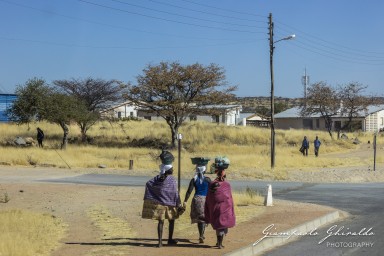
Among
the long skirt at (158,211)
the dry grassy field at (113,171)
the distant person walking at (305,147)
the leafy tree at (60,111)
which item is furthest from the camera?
the leafy tree at (60,111)

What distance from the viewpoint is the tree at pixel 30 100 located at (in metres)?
42.4

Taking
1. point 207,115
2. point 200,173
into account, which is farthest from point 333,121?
point 200,173

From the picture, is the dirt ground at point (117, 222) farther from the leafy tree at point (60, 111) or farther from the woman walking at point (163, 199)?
the leafy tree at point (60, 111)

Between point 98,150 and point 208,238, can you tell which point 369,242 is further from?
point 98,150

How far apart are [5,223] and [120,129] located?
158ft

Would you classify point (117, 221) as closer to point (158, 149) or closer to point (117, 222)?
point (117, 222)

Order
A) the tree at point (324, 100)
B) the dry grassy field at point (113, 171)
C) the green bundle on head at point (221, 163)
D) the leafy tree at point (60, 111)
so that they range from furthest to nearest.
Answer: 1. the tree at point (324, 100)
2. the leafy tree at point (60, 111)
3. the dry grassy field at point (113, 171)
4. the green bundle on head at point (221, 163)

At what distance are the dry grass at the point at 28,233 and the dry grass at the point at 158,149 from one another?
1697cm

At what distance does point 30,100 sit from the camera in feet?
139

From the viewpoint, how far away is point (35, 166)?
32.0m

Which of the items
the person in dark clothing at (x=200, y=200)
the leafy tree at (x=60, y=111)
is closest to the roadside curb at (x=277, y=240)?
the person in dark clothing at (x=200, y=200)

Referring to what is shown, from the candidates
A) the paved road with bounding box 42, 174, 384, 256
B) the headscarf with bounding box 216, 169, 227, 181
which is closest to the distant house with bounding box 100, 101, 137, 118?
the paved road with bounding box 42, 174, 384, 256

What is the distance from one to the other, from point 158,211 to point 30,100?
117ft

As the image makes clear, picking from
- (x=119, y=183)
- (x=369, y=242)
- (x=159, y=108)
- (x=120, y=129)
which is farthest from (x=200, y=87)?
(x=369, y=242)
